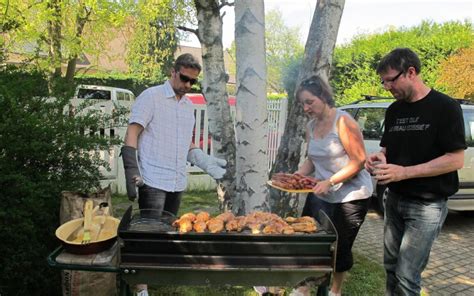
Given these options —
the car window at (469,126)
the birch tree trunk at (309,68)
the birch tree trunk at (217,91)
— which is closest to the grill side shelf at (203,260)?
the birch tree trunk at (217,91)

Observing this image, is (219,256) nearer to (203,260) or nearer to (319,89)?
(203,260)

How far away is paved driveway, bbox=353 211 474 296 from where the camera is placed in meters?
4.12

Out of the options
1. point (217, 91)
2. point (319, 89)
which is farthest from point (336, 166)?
point (217, 91)

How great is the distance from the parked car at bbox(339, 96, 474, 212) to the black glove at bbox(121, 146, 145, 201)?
3.18 m

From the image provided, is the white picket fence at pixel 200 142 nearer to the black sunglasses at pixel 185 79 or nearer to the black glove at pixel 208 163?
the black glove at pixel 208 163

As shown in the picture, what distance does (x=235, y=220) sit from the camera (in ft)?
8.16

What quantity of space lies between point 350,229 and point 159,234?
165 centimetres

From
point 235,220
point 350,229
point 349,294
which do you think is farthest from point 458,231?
point 235,220

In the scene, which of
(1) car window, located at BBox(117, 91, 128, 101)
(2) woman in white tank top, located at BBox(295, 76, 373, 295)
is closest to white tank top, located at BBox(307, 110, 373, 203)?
(2) woman in white tank top, located at BBox(295, 76, 373, 295)

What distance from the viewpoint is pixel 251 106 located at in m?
3.30

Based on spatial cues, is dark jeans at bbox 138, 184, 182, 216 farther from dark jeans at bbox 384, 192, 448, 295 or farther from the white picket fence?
the white picket fence

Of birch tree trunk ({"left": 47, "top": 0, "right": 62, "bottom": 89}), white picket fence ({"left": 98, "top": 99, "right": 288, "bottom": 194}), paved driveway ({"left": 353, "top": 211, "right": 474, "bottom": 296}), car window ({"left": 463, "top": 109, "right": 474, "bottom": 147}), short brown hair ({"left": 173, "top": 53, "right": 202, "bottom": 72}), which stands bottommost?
paved driveway ({"left": 353, "top": 211, "right": 474, "bottom": 296})

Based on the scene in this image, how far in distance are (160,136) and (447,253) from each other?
4.12m

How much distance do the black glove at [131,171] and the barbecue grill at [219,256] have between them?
0.62 meters
